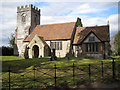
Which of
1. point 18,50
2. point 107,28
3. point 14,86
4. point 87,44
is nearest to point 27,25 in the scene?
point 18,50

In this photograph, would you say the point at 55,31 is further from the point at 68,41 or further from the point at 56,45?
the point at 68,41

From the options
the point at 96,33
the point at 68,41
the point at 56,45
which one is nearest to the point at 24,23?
the point at 56,45

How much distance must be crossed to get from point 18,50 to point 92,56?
26.2 metres

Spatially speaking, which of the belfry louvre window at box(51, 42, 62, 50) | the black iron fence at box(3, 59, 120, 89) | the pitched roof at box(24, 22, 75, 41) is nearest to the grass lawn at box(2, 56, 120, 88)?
the black iron fence at box(3, 59, 120, 89)

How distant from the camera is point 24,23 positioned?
1651 inches

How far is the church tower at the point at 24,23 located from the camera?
135 feet

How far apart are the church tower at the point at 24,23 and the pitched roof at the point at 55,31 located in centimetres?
519

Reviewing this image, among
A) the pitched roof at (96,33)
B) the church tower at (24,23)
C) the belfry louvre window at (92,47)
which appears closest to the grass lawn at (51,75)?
the belfry louvre window at (92,47)

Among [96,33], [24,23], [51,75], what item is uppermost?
[24,23]

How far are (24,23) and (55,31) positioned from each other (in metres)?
13.6

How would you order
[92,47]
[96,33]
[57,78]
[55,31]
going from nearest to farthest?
[57,78] < [92,47] < [96,33] < [55,31]

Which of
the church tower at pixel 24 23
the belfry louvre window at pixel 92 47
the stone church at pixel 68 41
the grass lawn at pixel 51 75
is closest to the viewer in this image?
the grass lawn at pixel 51 75

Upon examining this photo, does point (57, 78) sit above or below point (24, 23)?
below

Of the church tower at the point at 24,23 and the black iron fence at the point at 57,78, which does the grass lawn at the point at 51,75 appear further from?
the church tower at the point at 24,23
